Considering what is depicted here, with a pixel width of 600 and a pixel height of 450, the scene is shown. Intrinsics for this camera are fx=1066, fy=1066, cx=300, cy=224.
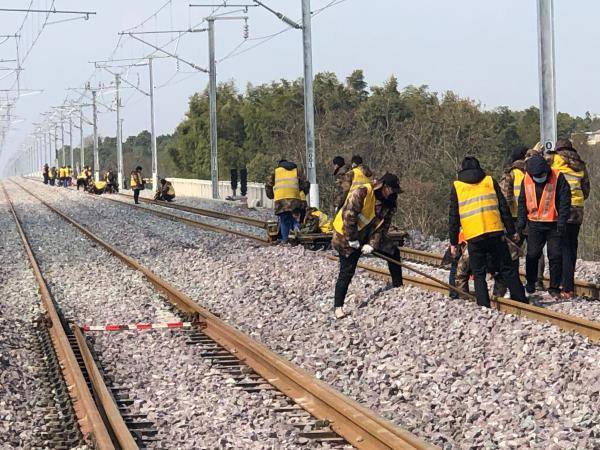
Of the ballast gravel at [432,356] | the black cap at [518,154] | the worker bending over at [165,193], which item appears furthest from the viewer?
the worker bending over at [165,193]

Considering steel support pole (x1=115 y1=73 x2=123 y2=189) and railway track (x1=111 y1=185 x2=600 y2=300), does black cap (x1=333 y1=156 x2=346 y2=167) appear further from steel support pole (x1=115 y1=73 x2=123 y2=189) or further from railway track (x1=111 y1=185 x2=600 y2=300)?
steel support pole (x1=115 y1=73 x2=123 y2=189)

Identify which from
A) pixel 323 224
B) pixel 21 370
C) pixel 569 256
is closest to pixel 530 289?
pixel 569 256

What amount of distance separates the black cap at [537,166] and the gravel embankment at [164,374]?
4173 mm

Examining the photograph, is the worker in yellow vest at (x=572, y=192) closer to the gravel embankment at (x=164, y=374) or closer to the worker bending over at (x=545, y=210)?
the worker bending over at (x=545, y=210)

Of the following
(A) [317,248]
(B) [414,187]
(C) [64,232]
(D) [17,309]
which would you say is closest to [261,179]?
(B) [414,187]

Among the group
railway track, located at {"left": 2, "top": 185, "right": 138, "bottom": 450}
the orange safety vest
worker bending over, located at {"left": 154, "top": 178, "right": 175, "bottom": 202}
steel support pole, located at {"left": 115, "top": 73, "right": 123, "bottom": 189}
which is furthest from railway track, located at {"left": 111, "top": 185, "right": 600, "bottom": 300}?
steel support pole, located at {"left": 115, "top": 73, "right": 123, "bottom": 189}

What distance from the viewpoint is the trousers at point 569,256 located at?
12555 millimetres

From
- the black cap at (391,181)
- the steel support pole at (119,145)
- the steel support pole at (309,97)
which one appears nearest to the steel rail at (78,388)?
the black cap at (391,181)

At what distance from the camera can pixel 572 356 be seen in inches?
340

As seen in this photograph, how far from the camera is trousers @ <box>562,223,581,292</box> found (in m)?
12.6

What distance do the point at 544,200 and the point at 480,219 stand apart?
4.94 feet

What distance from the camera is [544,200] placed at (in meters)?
12.2

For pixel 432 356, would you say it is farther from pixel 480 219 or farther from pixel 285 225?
pixel 285 225

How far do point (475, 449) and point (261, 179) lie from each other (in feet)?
206
